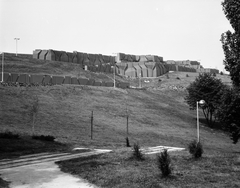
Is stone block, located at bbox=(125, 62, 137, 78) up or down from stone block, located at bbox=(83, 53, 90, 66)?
down

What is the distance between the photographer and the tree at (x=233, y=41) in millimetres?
21781

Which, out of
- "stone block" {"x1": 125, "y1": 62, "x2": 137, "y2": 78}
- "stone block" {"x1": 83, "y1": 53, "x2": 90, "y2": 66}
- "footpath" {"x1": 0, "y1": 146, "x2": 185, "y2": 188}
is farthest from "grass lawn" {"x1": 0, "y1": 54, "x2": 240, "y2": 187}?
"stone block" {"x1": 125, "y1": 62, "x2": 137, "y2": 78}

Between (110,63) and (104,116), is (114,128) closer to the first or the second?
(104,116)

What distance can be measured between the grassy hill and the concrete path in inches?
436

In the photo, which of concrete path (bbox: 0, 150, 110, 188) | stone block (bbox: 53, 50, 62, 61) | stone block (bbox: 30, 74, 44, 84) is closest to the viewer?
concrete path (bbox: 0, 150, 110, 188)

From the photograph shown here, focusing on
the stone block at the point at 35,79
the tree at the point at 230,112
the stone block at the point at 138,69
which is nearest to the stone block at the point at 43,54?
the stone block at the point at 138,69

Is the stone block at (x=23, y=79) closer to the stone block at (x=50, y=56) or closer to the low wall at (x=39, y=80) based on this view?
the low wall at (x=39, y=80)

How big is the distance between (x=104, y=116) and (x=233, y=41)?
3972 cm

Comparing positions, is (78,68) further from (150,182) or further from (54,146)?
(150,182)

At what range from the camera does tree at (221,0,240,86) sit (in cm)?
2178

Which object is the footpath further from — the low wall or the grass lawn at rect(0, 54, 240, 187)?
the low wall

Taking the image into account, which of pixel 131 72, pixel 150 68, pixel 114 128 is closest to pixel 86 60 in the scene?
pixel 131 72

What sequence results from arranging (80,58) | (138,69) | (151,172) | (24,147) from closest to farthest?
(151,172) < (24,147) < (80,58) < (138,69)

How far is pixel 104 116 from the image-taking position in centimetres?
5959
